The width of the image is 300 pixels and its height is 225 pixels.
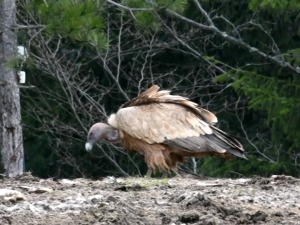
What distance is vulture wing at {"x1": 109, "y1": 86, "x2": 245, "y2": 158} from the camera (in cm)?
1309

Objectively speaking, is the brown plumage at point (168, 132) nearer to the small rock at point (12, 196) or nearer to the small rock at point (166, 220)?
the small rock at point (12, 196)

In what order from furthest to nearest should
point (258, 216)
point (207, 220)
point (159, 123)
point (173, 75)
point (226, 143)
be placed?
point (173, 75) < point (159, 123) < point (226, 143) < point (258, 216) < point (207, 220)

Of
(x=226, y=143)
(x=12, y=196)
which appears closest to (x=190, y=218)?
(x=12, y=196)

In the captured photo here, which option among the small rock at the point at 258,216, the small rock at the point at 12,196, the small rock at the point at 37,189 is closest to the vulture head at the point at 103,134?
the small rock at the point at 37,189

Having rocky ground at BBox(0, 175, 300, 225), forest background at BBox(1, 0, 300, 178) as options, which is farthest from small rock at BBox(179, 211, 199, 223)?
forest background at BBox(1, 0, 300, 178)

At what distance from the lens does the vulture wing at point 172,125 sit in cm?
1309

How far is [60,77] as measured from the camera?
2055cm

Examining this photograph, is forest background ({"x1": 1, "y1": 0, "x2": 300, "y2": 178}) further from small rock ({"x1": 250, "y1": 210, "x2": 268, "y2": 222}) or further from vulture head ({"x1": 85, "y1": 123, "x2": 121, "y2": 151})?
small rock ({"x1": 250, "y1": 210, "x2": 268, "y2": 222})

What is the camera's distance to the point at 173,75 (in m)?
23.3

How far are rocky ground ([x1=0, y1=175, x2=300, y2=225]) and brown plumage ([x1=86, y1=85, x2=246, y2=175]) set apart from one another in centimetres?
262

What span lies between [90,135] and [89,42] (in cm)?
241

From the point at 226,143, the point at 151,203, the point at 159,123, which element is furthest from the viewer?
the point at 159,123

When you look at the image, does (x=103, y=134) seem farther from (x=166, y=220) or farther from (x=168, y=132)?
(x=166, y=220)

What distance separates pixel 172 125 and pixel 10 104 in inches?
213
